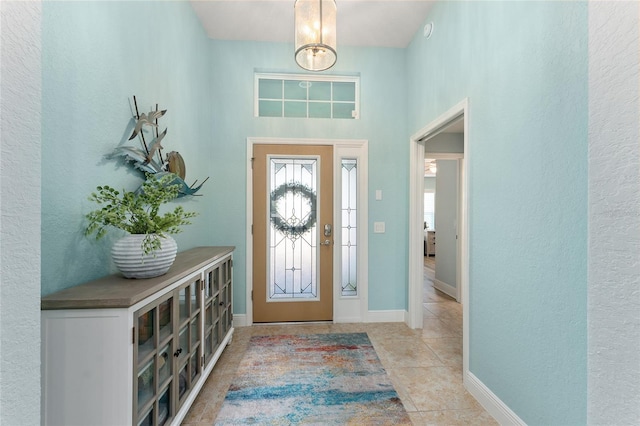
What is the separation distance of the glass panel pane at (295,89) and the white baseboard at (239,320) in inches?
100

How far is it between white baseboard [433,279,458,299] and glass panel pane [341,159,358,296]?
6.16 feet

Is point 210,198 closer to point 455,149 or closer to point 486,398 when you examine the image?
point 486,398

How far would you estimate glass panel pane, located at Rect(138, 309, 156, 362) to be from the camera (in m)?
1.19

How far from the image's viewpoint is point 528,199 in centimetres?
144

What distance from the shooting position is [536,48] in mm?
1378

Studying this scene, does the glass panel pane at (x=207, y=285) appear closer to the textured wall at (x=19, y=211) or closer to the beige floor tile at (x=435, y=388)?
the textured wall at (x=19, y=211)

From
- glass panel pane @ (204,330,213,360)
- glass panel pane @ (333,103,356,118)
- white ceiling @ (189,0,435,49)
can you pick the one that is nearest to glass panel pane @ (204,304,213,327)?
glass panel pane @ (204,330,213,360)

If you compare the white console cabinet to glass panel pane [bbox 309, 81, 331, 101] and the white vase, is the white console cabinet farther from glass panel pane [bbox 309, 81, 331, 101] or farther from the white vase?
glass panel pane [bbox 309, 81, 331, 101]

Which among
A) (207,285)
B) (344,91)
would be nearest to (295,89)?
(344,91)

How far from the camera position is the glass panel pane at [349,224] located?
10.3 ft

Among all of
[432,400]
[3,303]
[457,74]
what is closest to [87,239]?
[3,303]

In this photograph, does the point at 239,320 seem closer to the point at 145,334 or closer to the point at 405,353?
the point at 405,353

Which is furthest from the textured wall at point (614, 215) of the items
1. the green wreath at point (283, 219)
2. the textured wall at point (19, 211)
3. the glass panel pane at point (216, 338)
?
the green wreath at point (283, 219)

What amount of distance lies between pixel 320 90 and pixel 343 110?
1.16 feet
